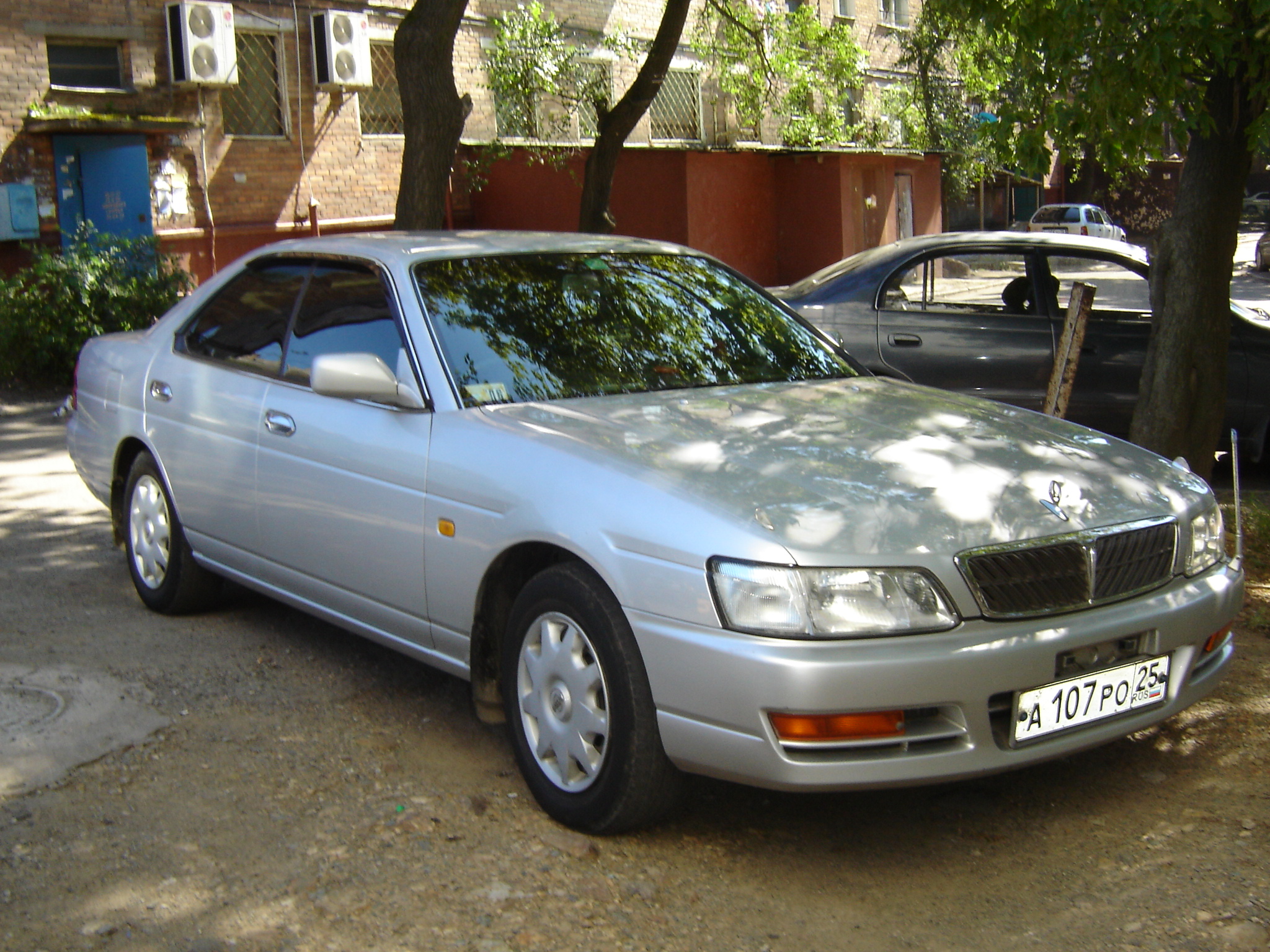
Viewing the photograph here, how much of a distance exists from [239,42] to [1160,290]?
14830mm

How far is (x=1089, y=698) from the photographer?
11.2ft

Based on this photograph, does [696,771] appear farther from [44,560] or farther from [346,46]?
[346,46]

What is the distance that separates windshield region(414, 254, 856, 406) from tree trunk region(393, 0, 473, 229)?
236 inches

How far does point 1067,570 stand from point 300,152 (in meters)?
17.3

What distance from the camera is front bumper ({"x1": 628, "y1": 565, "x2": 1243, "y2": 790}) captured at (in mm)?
3084

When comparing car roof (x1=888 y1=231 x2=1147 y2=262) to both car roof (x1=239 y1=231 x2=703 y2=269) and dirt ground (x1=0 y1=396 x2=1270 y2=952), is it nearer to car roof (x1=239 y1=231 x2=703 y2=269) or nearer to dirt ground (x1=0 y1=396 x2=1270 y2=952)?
car roof (x1=239 y1=231 x2=703 y2=269)

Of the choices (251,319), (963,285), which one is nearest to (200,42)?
(963,285)

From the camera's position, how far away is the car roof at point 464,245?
4633mm

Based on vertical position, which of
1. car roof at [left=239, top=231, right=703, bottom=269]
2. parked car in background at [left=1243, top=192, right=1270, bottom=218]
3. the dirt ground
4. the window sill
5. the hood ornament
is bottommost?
the dirt ground

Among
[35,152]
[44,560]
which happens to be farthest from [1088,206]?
[44,560]

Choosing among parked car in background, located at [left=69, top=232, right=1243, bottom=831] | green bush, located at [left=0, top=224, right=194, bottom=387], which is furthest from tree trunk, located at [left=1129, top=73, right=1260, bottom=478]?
green bush, located at [left=0, top=224, right=194, bottom=387]

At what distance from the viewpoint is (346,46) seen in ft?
61.6

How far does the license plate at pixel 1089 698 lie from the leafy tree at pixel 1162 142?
3.34 metres

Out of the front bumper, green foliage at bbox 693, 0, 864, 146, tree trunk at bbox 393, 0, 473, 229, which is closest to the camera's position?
the front bumper
